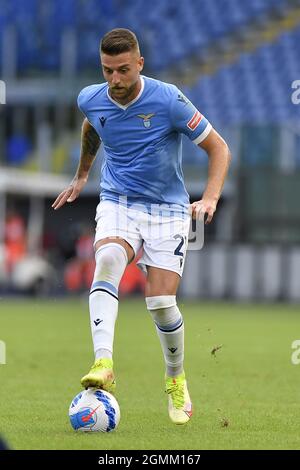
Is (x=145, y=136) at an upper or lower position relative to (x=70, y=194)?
upper

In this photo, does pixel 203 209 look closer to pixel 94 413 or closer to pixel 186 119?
pixel 186 119

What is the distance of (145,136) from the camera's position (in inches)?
272

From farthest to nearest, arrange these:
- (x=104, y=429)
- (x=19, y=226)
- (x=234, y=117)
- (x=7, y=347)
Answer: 1. (x=234, y=117)
2. (x=19, y=226)
3. (x=7, y=347)
4. (x=104, y=429)

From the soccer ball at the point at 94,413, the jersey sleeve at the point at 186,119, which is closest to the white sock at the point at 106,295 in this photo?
the soccer ball at the point at 94,413

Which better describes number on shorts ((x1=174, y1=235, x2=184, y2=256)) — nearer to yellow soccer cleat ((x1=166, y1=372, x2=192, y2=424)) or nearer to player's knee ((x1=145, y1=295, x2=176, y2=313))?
player's knee ((x1=145, y1=295, x2=176, y2=313))

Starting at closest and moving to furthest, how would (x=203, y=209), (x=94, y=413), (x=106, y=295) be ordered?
(x=94, y=413), (x=203, y=209), (x=106, y=295)

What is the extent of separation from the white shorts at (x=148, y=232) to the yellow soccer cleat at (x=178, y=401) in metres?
0.69

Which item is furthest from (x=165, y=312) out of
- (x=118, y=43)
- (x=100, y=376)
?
(x=118, y=43)

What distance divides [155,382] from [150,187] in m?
2.89

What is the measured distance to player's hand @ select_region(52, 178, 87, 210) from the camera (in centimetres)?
726

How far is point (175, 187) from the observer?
280 inches
